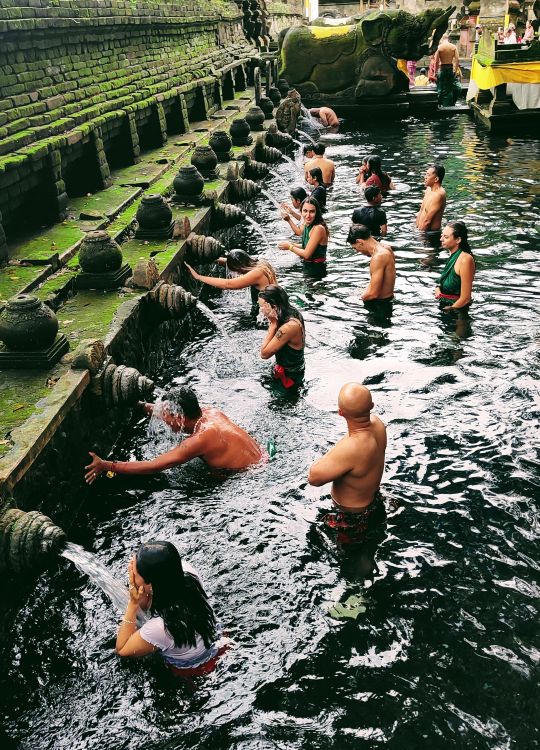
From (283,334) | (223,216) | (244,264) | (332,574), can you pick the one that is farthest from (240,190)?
(332,574)

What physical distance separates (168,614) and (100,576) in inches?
48.1

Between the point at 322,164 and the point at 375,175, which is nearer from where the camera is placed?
the point at 375,175

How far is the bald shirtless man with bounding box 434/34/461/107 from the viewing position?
22.8m

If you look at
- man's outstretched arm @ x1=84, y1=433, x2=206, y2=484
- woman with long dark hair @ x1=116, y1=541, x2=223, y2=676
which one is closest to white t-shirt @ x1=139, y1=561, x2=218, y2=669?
woman with long dark hair @ x1=116, y1=541, x2=223, y2=676

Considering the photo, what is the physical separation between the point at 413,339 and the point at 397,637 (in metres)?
4.70

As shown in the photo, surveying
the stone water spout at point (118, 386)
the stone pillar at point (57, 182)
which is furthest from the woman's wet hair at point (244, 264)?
the stone water spout at point (118, 386)

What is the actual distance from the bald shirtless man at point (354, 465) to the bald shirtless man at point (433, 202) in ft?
24.1

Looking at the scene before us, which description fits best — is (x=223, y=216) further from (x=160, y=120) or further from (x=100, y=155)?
(x=160, y=120)

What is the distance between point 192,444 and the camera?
5570 mm

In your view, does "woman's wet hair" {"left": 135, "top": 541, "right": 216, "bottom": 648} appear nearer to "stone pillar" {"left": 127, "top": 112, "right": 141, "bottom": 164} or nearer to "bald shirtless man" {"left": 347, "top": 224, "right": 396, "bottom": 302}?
"bald shirtless man" {"left": 347, "top": 224, "right": 396, "bottom": 302}

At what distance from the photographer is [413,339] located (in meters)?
8.50

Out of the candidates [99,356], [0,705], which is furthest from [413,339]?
[0,705]

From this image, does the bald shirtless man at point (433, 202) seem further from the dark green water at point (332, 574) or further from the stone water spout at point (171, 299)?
the stone water spout at point (171, 299)

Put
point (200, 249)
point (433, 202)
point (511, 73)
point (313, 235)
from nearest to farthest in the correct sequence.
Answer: point (200, 249)
point (313, 235)
point (433, 202)
point (511, 73)
